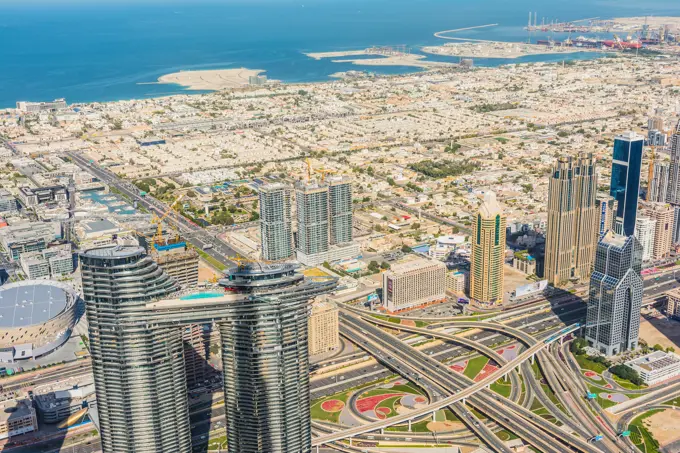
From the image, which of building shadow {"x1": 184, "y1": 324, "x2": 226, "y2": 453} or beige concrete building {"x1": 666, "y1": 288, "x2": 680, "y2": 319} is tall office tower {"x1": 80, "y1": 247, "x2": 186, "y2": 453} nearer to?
building shadow {"x1": 184, "y1": 324, "x2": 226, "y2": 453}

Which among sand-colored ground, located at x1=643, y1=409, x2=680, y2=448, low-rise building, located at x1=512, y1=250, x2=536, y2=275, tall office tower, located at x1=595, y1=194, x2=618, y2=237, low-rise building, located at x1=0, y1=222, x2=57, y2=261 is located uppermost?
tall office tower, located at x1=595, y1=194, x2=618, y2=237

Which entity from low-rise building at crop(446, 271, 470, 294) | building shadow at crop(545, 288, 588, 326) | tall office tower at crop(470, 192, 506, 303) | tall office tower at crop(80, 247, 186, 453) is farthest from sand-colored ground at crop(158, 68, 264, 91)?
tall office tower at crop(80, 247, 186, 453)

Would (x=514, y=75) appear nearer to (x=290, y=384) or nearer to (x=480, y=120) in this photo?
(x=480, y=120)

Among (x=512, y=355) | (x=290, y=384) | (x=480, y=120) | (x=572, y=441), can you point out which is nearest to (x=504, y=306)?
(x=512, y=355)

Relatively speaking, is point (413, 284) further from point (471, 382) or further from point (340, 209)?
point (471, 382)

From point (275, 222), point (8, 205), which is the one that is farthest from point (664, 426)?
point (8, 205)

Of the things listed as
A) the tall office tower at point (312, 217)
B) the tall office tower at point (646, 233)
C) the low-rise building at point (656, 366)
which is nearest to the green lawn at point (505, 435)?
the low-rise building at point (656, 366)
